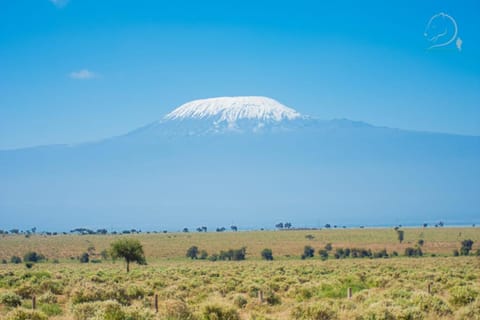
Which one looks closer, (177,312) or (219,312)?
(219,312)

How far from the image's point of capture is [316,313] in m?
17.2

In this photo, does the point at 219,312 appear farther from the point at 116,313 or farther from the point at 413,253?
the point at 413,253

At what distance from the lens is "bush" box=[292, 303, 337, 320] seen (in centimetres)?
1717

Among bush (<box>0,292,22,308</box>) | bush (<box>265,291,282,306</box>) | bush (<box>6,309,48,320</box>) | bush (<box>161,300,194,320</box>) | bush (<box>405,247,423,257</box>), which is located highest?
bush (<box>6,309,48,320</box>)

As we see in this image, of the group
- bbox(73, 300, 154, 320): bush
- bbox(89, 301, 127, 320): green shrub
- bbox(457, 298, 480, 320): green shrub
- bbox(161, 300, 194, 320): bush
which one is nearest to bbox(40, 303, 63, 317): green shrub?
bbox(73, 300, 154, 320): bush

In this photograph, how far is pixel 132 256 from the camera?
175 feet

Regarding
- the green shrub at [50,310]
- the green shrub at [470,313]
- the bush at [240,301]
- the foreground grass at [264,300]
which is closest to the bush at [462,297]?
the foreground grass at [264,300]

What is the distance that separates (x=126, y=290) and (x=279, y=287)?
891cm

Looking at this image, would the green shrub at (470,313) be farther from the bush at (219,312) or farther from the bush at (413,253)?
the bush at (413,253)

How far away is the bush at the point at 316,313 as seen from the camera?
17.2m

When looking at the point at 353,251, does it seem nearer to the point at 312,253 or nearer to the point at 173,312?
the point at 312,253

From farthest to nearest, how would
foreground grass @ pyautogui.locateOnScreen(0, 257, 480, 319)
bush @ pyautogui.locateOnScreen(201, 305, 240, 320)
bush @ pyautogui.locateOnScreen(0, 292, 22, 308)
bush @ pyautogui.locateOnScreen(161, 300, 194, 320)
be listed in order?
1. bush @ pyautogui.locateOnScreen(0, 292, 22, 308)
2. bush @ pyautogui.locateOnScreen(161, 300, 194, 320)
3. bush @ pyautogui.locateOnScreen(201, 305, 240, 320)
4. foreground grass @ pyautogui.locateOnScreen(0, 257, 480, 319)

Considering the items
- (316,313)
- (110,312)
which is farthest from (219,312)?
(110,312)

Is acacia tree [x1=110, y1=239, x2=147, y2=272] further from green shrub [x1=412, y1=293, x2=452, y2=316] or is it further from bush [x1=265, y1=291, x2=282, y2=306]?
green shrub [x1=412, y1=293, x2=452, y2=316]
